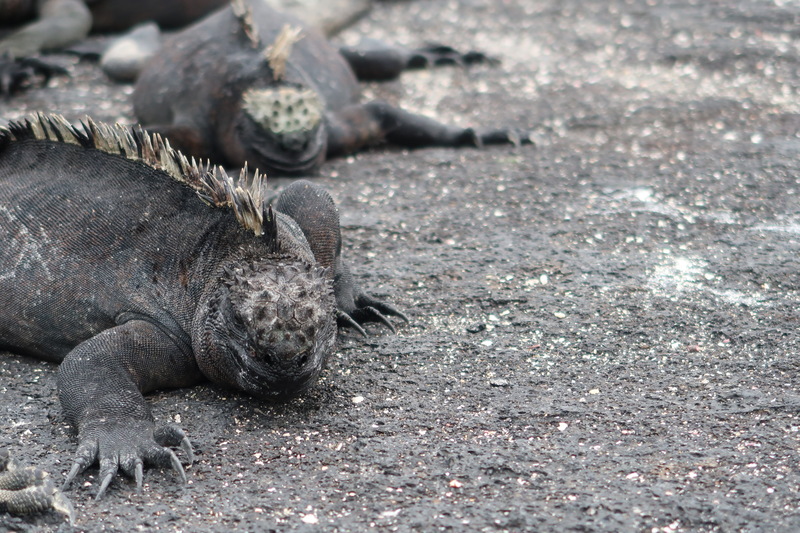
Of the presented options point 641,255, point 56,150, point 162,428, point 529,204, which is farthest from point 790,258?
point 56,150

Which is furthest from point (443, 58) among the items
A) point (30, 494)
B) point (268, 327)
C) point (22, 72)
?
point (30, 494)

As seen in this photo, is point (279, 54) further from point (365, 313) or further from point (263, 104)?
point (365, 313)

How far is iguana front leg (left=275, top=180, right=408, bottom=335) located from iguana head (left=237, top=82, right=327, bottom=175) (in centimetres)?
169

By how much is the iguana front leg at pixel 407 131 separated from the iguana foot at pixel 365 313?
7.49ft

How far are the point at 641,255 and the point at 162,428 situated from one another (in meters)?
2.32

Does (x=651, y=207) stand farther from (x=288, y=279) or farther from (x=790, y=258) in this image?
(x=288, y=279)

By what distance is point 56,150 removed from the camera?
360 cm

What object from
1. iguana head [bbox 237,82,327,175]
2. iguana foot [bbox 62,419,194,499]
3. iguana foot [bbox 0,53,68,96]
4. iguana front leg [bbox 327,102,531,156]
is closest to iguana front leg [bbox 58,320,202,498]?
iguana foot [bbox 62,419,194,499]

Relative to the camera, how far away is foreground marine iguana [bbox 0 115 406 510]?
2789 millimetres

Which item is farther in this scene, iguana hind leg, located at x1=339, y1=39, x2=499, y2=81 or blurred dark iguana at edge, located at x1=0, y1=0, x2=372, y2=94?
blurred dark iguana at edge, located at x1=0, y1=0, x2=372, y2=94

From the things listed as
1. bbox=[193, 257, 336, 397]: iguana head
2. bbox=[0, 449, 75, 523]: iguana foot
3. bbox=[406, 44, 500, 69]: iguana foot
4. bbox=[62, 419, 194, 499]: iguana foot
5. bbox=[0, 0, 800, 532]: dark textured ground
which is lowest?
bbox=[406, 44, 500, 69]: iguana foot

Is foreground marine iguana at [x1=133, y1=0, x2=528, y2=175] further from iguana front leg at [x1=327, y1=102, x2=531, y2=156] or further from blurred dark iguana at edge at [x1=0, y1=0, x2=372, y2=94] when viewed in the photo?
blurred dark iguana at edge at [x1=0, y1=0, x2=372, y2=94]

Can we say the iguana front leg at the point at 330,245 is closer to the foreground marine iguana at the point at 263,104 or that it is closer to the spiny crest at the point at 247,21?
the foreground marine iguana at the point at 263,104

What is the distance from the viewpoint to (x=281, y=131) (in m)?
5.30
